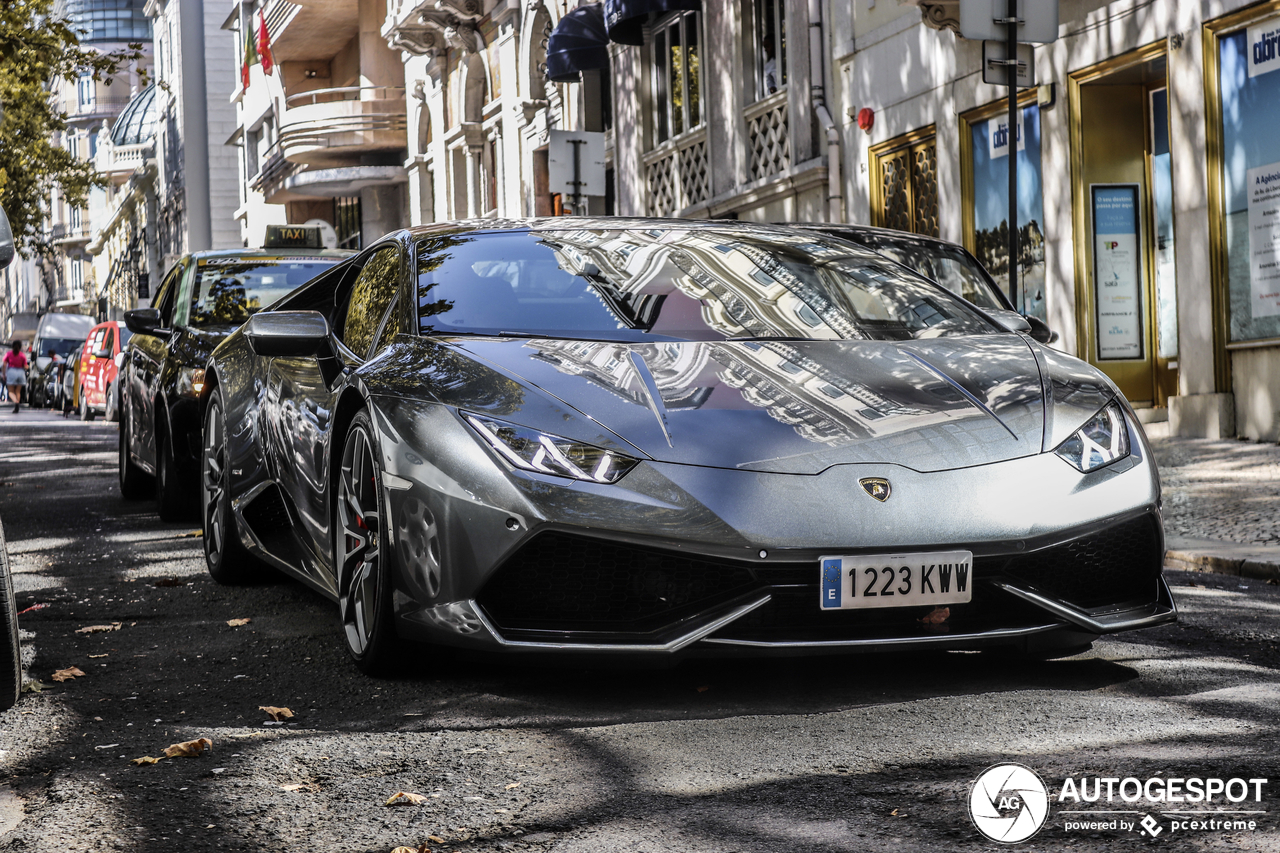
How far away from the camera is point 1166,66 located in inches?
529

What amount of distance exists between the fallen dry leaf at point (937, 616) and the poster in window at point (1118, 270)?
10.6 m

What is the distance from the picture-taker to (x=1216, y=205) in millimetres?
12508

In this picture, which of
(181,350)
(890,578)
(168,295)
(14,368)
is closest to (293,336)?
(890,578)

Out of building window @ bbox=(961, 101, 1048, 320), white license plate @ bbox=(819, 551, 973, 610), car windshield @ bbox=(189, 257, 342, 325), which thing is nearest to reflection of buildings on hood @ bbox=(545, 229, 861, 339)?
white license plate @ bbox=(819, 551, 973, 610)

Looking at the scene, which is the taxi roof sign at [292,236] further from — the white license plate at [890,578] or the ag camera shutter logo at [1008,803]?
the ag camera shutter logo at [1008,803]

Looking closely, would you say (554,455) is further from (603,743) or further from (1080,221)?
(1080,221)

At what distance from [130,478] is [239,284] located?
1.71 m

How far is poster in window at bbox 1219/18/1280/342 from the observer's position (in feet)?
39.2

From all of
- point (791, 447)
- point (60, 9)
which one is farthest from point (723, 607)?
point (60, 9)

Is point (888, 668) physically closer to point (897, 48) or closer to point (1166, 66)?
point (1166, 66)

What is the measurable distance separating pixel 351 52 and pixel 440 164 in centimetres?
938

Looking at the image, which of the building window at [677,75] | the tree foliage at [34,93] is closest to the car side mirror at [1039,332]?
the tree foliage at [34,93]

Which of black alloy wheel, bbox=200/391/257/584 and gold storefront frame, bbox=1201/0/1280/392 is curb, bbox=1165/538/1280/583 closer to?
black alloy wheel, bbox=200/391/257/584

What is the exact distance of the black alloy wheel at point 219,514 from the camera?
6711 millimetres
